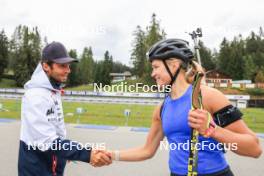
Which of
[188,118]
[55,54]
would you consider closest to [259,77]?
[55,54]

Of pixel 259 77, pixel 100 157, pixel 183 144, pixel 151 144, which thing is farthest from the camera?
pixel 259 77

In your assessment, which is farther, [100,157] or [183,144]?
[100,157]

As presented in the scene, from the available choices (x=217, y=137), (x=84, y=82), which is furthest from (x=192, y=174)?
(x=84, y=82)

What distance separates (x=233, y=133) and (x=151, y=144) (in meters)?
A: 1.03

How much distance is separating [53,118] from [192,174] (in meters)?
1.60

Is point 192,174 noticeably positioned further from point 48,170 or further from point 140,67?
point 140,67

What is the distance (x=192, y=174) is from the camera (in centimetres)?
246

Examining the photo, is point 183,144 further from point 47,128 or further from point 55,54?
point 55,54

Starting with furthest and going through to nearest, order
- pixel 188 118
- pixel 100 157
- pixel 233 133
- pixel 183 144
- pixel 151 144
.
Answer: pixel 100 157 < pixel 151 144 < pixel 183 144 < pixel 233 133 < pixel 188 118

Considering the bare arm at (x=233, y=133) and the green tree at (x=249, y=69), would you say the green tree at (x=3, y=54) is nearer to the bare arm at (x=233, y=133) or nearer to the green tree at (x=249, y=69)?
the green tree at (x=249, y=69)

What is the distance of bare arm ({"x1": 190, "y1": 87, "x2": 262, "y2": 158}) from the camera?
2.41 meters

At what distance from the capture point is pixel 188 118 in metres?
2.33

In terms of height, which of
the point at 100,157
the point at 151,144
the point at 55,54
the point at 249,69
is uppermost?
the point at 249,69

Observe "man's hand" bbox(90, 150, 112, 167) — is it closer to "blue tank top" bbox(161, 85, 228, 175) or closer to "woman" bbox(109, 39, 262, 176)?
"woman" bbox(109, 39, 262, 176)
